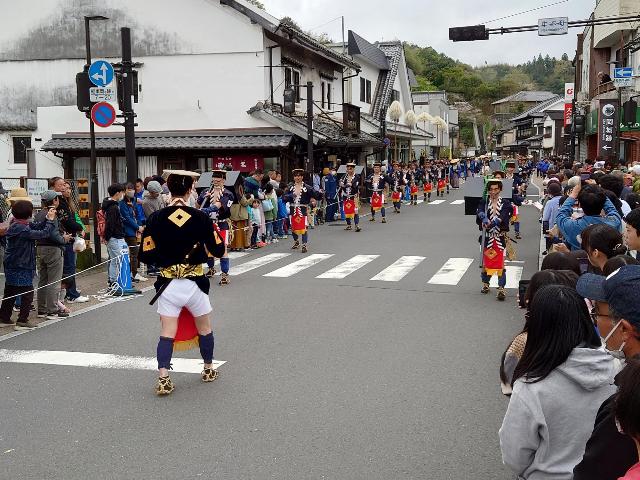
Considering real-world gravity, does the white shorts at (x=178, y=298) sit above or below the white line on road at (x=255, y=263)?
above

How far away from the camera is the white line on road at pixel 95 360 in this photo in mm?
6934

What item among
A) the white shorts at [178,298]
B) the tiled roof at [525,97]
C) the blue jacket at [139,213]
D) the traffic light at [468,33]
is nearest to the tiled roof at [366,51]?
the traffic light at [468,33]

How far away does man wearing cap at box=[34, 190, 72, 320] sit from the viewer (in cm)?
904

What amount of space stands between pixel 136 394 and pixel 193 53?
68.1ft

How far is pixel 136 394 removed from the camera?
6086 millimetres

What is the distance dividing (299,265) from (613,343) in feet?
35.8

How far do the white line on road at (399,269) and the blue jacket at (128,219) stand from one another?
4279 millimetres

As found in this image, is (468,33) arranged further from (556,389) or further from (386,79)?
(386,79)

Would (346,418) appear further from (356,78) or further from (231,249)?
(356,78)

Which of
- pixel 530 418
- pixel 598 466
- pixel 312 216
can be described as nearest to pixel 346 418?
pixel 530 418

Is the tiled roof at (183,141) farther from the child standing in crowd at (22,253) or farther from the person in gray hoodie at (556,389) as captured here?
the person in gray hoodie at (556,389)

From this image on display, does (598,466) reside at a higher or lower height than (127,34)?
lower

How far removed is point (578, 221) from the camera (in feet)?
22.0

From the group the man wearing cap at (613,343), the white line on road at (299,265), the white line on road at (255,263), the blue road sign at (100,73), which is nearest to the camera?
the man wearing cap at (613,343)
